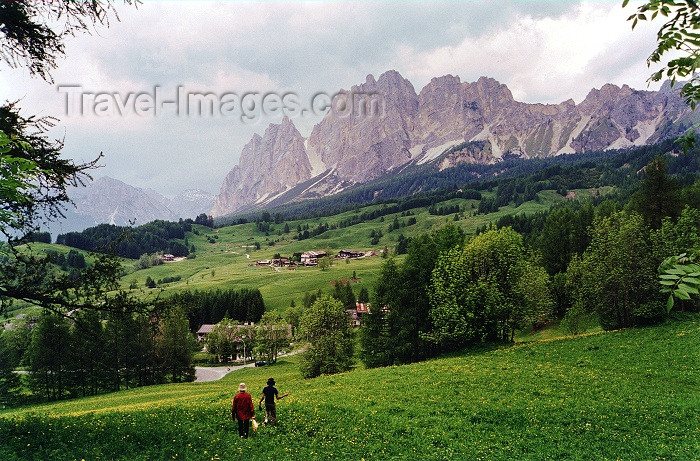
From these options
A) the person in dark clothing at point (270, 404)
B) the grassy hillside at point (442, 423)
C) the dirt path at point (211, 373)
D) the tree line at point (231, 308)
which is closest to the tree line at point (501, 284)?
the grassy hillside at point (442, 423)

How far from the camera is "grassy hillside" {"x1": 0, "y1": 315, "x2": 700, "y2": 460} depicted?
619 inches

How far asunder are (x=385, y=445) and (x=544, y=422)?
888cm

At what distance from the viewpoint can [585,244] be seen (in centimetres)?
8175

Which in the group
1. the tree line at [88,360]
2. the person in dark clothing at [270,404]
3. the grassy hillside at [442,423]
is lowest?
the tree line at [88,360]

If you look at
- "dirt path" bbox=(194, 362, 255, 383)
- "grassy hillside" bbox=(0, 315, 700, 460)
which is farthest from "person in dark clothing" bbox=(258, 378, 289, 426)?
"dirt path" bbox=(194, 362, 255, 383)

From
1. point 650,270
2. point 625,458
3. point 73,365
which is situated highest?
point 650,270

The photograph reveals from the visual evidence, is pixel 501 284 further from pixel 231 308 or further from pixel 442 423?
pixel 231 308

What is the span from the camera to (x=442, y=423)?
786 inches

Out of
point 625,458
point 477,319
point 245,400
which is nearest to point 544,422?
point 625,458

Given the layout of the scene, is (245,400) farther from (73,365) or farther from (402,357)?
(73,365)

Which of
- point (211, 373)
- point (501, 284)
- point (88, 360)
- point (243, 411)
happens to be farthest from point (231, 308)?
point (243, 411)

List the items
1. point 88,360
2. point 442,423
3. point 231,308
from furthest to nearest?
point 231,308, point 88,360, point 442,423

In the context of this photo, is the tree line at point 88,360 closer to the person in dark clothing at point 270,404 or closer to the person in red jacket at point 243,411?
the person in dark clothing at point 270,404

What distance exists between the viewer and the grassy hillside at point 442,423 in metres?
15.7
